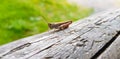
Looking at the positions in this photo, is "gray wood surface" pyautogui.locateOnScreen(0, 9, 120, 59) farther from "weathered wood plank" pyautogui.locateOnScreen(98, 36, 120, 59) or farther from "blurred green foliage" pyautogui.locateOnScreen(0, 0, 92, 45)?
"blurred green foliage" pyautogui.locateOnScreen(0, 0, 92, 45)

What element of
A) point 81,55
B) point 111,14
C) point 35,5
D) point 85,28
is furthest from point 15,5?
point 81,55

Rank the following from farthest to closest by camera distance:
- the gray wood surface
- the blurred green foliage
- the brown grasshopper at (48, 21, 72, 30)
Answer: the blurred green foliage → the brown grasshopper at (48, 21, 72, 30) → the gray wood surface

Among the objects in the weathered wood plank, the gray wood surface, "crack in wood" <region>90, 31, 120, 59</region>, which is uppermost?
the gray wood surface

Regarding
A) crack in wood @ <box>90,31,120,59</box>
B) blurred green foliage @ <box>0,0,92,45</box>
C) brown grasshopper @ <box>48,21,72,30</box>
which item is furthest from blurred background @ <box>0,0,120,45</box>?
crack in wood @ <box>90,31,120,59</box>

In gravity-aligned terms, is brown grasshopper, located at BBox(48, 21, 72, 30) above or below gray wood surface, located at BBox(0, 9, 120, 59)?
above

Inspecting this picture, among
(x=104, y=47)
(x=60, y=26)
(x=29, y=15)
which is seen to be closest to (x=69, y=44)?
(x=104, y=47)

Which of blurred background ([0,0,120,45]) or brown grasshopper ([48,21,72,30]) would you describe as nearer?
brown grasshopper ([48,21,72,30])

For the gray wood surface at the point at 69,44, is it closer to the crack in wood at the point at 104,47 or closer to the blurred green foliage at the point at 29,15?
the crack in wood at the point at 104,47
